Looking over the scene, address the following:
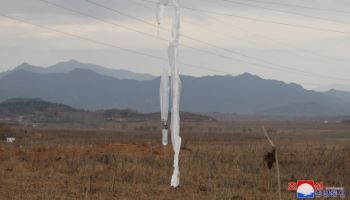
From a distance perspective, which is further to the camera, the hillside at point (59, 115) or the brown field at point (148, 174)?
the hillside at point (59, 115)

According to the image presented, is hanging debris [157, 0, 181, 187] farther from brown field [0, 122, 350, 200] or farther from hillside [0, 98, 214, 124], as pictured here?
hillside [0, 98, 214, 124]

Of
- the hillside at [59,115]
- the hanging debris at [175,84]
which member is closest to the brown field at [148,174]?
the hanging debris at [175,84]

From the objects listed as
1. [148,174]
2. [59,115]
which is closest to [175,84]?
[148,174]

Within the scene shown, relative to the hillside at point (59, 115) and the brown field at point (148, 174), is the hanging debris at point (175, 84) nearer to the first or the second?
the brown field at point (148, 174)

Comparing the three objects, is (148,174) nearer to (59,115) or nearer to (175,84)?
(175,84)

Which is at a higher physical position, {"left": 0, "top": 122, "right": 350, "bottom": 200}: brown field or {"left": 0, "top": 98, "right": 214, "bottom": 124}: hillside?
{"left": 0, "top": 98, "right": 214, "bottom": 124}: hillside

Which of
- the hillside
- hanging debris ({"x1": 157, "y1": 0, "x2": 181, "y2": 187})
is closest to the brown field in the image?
hanging debris ({"x1": 157, "y1": 0, "x2": 181, "y2": 187})

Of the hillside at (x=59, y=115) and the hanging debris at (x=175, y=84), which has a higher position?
the hillside at (x=59, y=115)

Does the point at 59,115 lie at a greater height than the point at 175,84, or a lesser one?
greater

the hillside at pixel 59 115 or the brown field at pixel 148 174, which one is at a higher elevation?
the hillside at pixel 59 115

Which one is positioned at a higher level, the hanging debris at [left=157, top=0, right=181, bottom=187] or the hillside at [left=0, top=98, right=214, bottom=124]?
the hillside at [left=0, top=98, right=214, bottom=124]

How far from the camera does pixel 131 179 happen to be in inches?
808

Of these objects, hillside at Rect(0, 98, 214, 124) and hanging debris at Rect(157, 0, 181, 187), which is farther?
hillside at Rect(0, 98, 214, 124)

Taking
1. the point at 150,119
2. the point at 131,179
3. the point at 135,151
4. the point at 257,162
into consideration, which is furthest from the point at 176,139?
the point at 150,119
